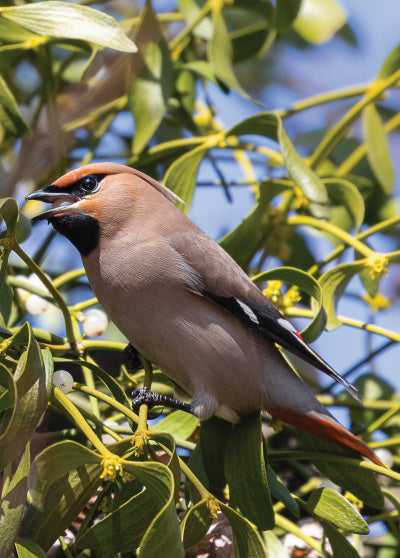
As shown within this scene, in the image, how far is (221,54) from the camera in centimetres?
241

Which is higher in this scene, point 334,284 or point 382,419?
point 334,284

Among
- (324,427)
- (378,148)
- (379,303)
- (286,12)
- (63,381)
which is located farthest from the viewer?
(379,303)

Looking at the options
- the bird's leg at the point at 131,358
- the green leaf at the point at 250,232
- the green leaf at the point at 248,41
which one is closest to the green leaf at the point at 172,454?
the bird's leg at the point at 131,358

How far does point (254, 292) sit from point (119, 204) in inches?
15.8

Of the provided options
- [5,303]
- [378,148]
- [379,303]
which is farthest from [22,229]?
[379,303]

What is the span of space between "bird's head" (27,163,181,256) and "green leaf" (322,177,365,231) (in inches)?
16.7

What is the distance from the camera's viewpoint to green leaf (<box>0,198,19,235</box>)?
159 cm

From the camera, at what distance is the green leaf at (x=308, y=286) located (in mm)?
2018

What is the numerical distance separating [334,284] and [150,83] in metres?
0.71

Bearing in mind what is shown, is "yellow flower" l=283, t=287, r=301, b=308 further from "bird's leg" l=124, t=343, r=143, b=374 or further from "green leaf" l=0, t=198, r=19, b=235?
"green leaf" l=0, t=198, r=19, b=235

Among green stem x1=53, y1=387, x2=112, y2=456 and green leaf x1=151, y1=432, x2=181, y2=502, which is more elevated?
green leaf x1=151, y1=432, x2=181, y2=502

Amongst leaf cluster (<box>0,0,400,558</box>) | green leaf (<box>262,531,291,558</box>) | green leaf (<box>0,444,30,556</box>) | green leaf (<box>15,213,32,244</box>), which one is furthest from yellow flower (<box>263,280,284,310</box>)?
green leaf (<box>0,444,30,556</box>)

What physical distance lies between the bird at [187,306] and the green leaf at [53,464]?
1.79 ft

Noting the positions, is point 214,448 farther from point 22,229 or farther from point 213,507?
point 22,229
